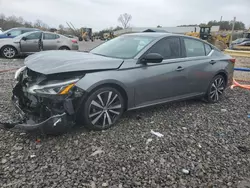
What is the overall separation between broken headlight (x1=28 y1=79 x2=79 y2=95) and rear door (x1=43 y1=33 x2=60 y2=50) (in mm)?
8584

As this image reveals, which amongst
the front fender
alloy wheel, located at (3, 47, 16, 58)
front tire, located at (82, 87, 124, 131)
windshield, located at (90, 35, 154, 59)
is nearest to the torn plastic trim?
front tire, located at (82, 87, 124, 131)

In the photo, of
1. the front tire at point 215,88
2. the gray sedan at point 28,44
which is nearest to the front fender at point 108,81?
the front tire at point 215,88

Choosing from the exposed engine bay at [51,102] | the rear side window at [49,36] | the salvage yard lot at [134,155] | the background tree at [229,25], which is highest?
the background tree at [229,25]

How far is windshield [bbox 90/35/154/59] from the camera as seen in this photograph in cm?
387

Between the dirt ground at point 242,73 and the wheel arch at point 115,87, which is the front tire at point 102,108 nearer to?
the wheel arch at point 115,87

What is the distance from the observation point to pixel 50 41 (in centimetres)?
1095

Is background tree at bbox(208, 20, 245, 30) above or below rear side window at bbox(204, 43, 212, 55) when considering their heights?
above

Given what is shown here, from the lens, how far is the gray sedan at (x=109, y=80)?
2.96 meters

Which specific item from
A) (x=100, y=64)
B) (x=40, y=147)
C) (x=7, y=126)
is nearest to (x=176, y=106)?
(x=100, y=64)

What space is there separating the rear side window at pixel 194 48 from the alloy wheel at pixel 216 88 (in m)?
0.75

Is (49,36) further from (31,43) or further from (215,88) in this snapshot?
(215,88)

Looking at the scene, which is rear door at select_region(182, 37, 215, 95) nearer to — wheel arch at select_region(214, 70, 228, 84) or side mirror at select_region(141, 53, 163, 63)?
wheel arch at select_region(214, 70, 228, 84)

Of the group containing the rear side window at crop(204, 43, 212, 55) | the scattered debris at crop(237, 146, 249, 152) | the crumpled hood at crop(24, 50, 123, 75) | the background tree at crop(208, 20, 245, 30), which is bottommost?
the scattered debris at crop(237, 146, 249, 152)

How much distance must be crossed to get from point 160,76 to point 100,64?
114 cm
